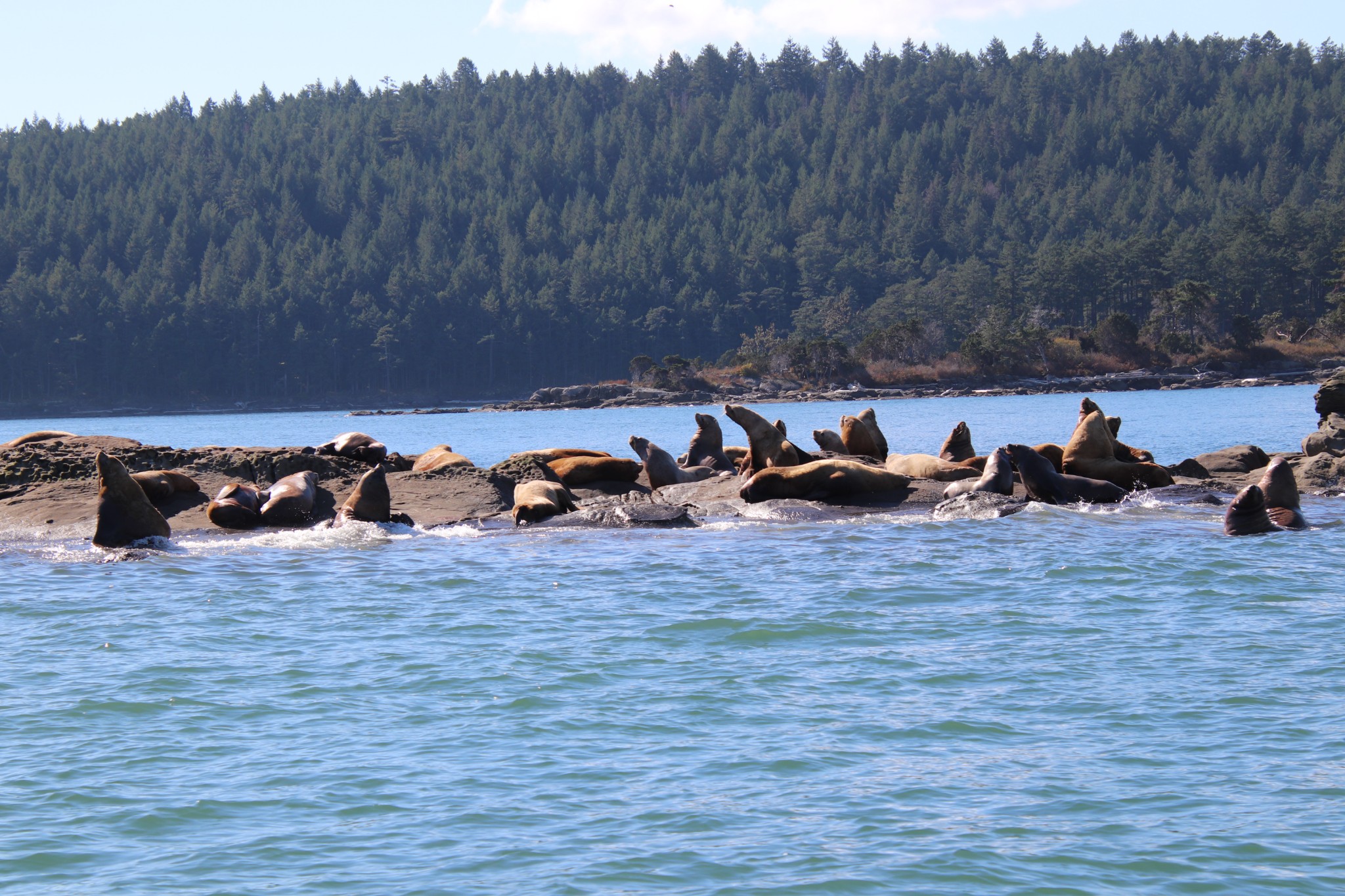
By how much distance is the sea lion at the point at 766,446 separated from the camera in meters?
17.9

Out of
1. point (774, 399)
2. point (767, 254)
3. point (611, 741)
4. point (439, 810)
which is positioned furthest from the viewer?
point (767, 254)

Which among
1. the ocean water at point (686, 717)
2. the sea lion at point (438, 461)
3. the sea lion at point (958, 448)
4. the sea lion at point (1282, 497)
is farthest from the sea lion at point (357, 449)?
the sea lion at point (1282, 497)

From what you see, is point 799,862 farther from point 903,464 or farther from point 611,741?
point 903,464

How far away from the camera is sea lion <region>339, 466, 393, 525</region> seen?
15.7m

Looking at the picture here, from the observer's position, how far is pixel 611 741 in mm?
7359

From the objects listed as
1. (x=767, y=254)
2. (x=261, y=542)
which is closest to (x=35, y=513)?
(x=261, y=542)

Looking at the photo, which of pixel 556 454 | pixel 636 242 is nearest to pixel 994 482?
pixel 556 454

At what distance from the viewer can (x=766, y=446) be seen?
1812 cm

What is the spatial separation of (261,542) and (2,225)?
16066cm

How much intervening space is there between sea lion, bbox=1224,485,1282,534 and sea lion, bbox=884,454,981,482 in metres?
4.00

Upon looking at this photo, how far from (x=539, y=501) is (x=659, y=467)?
258cm

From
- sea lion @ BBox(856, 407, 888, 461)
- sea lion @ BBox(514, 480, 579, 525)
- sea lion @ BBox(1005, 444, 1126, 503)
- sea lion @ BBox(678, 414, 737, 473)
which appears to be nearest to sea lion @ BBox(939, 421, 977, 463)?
sea lion @ BBox(856, 407, 888, 461)

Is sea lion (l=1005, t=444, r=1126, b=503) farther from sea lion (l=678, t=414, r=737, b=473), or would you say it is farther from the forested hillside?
the forested hillside

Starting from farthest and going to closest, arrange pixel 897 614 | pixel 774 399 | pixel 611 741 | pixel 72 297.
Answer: pixel 72 297
pixel 774 399
pixel 897 614
pixel 611 741
